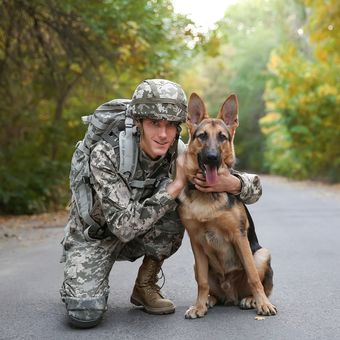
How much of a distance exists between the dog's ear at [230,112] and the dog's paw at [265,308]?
4.66 ft

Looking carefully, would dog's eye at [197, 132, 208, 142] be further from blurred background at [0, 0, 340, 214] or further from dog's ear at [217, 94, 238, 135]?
blurred background at [0, 0, 340, 214]

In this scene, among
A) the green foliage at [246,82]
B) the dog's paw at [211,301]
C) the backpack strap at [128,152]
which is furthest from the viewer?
the green foliage at [246,82]

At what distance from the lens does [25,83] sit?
14781 millimetres

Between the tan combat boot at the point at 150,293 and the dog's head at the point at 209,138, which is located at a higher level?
the dog's head at the point at 209,138

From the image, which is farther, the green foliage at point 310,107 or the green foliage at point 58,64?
the green foliage at point 310,107

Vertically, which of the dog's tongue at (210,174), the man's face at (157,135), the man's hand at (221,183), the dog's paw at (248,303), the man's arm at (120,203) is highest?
the man's face at (157,135)

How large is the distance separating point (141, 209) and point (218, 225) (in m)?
0.63

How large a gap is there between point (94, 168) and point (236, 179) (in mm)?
1179

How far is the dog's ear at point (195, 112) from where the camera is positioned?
4.95 metres

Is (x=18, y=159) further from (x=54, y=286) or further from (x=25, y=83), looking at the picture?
(x=54, y=286)

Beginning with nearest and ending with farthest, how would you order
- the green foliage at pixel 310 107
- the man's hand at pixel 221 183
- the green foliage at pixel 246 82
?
the man's hand at pixel 221 183
the green foliage at pixel 310 107
the green foliage at pixel 246 82

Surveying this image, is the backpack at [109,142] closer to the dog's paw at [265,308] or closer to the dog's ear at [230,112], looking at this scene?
the dog's ear at [230,112]

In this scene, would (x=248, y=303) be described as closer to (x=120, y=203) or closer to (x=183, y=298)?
(x=183, y=298)

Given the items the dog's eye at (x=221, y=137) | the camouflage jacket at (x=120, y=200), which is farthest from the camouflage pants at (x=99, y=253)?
the dog's eye at (x=221, y=137)
